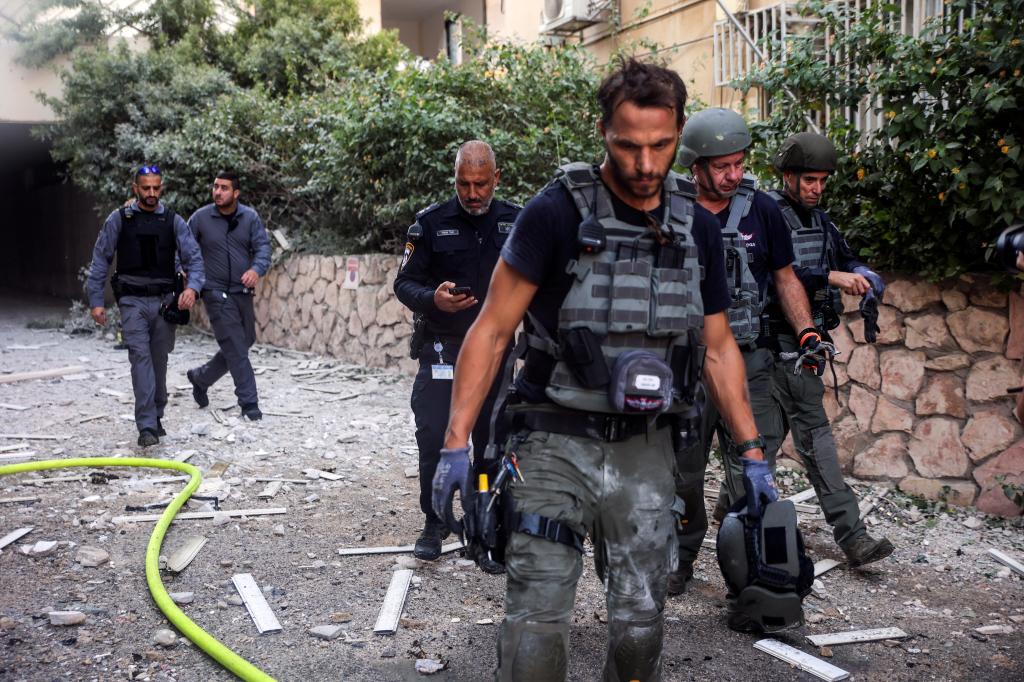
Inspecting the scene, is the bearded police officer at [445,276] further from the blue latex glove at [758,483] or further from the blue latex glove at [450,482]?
the blue latex glove at [450,482]

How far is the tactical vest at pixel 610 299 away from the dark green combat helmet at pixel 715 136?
4.85 feet

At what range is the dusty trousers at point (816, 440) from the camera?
185 inches

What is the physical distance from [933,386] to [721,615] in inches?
99.3

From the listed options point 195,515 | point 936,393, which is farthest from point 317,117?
point 936,393

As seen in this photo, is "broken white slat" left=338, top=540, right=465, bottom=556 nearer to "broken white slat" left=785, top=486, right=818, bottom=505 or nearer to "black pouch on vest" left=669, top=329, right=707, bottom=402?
"broken white slat" left=785, top=486, right=818, bottom=505

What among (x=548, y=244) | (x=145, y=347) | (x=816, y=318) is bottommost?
(x=145, y=347)

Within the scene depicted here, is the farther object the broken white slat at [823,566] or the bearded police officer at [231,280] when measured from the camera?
the bearded police officer at [231,280]

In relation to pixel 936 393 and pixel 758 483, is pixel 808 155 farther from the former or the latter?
pixel 758 483

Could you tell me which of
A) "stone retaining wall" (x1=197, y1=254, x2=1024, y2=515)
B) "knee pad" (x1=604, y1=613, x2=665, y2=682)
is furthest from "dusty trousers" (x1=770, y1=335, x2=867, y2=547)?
"knee pad" (x1=604, y1=613, x2=665, y2=682)

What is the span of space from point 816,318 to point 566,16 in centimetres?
966

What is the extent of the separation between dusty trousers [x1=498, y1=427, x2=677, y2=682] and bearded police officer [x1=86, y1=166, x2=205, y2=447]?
17.6 feet

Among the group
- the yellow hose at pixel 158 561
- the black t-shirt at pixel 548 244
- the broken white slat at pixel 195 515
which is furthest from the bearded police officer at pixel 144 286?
the black t-shirt at pixel 548 244

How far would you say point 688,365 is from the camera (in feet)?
9.34

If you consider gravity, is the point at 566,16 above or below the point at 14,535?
above
